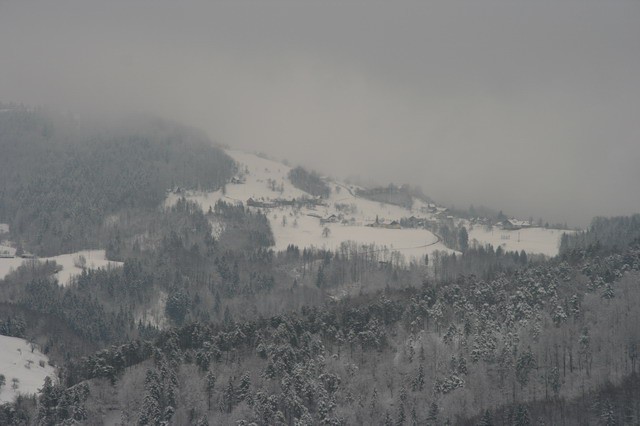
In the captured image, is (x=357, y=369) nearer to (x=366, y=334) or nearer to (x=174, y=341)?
(x=366, y=334)

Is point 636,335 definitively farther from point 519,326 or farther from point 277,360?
point 277,360

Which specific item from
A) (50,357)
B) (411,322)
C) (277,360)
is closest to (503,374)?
(411,322)

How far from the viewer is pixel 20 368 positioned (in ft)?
555

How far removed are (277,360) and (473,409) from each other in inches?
1422

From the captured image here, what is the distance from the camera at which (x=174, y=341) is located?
520 ft

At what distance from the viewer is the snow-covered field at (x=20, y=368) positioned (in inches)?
6118

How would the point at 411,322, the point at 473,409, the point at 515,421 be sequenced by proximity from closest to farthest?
the point at 515,421 → the point at 473,409 → the point at 411,322

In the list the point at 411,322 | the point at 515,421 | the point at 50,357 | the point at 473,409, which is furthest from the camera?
the point at 50,357

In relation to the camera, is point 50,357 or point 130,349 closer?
point 130,349

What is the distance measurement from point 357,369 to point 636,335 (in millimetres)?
52446

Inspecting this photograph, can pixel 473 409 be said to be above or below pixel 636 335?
below

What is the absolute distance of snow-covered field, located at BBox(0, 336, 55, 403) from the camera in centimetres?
15539

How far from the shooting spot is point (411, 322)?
166000 mm

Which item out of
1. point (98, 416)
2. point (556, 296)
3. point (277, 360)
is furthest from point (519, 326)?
point (98, 416)
